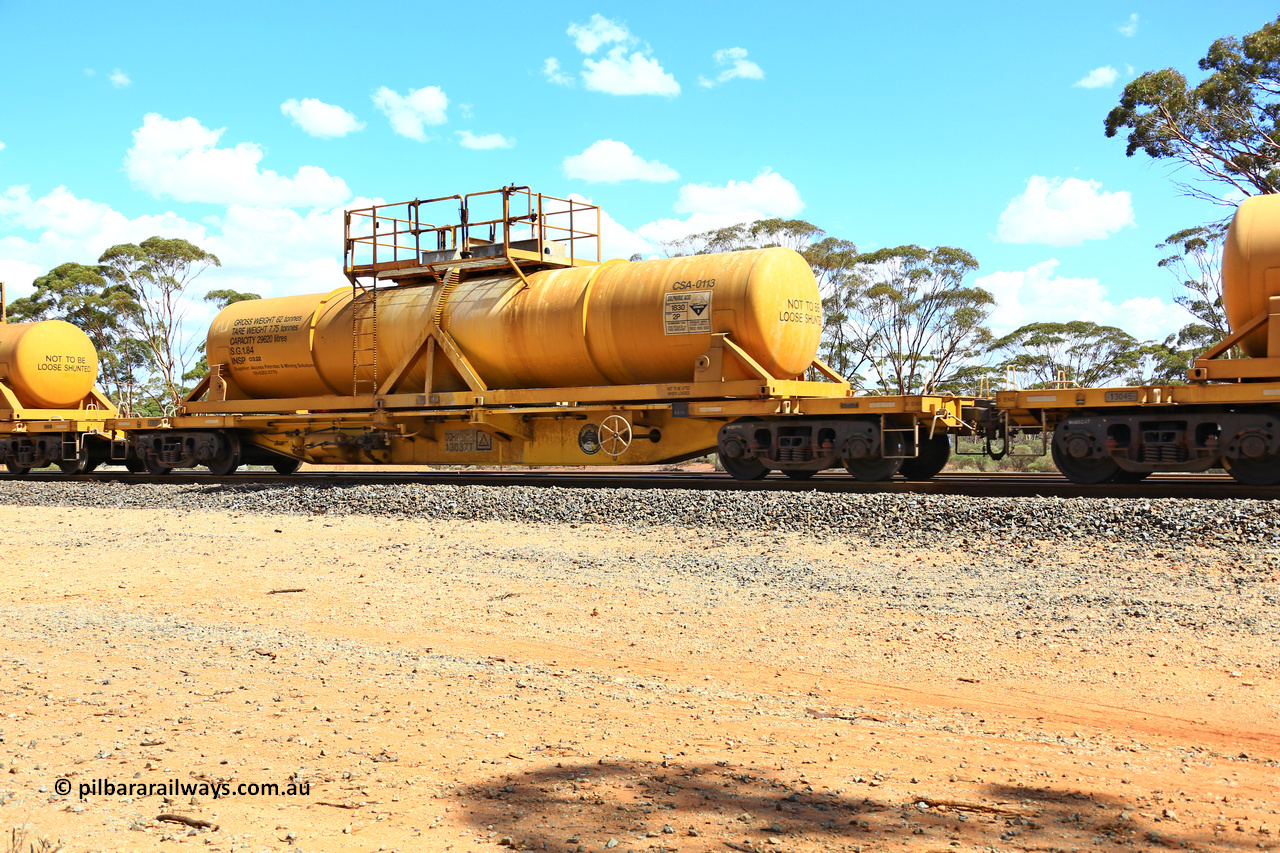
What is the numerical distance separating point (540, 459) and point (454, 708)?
11.4m

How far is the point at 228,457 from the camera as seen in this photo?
20469 mm

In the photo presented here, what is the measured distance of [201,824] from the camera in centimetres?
403

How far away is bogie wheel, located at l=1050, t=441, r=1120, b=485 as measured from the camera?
42.7 feet

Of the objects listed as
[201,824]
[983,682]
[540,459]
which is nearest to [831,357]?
[540,459]

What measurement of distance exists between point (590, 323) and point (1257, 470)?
9.10m

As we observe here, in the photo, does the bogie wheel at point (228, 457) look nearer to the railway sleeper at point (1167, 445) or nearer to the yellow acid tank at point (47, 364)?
the yellow acid tank at point (47, 364)

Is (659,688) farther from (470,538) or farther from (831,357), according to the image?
(831,357)

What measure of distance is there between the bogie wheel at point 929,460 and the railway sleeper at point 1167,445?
82.0 inches

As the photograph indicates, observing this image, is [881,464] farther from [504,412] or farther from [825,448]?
[504,412]

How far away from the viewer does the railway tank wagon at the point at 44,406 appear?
23.2 metres

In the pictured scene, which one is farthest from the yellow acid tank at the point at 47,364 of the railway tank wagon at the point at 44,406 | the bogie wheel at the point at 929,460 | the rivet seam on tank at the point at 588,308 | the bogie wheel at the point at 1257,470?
the bogie wheel at the point at 1257,470

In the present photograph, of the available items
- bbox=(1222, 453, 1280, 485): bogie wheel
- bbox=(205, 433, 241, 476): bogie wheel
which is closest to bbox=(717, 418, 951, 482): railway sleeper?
bbox=(1222, 453, 1280, 485): bogie wheel

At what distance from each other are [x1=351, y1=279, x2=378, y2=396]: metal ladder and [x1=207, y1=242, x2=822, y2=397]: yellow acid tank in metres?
0.09

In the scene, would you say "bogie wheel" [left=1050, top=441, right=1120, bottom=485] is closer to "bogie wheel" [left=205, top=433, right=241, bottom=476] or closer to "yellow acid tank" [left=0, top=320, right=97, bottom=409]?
"bogie wheel" [left=205, top=433, right=241, bottom=476]
